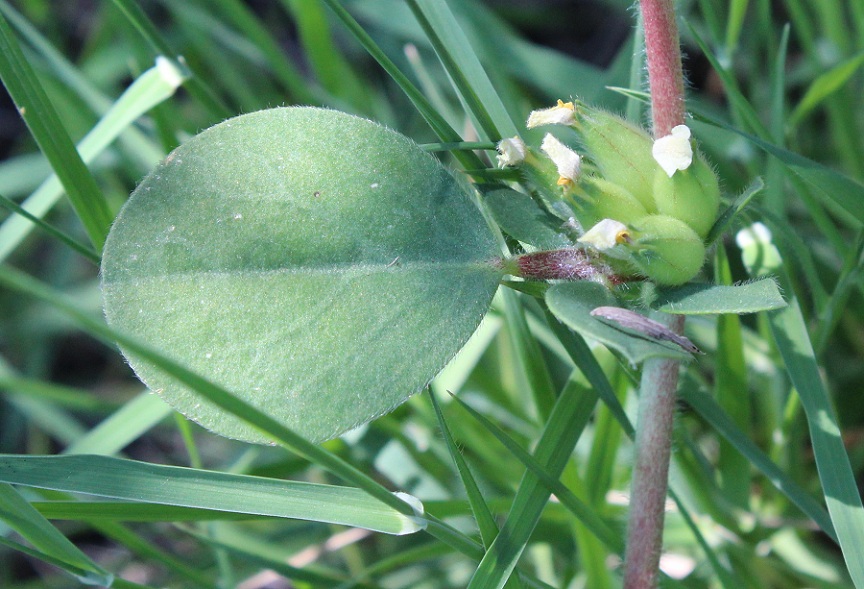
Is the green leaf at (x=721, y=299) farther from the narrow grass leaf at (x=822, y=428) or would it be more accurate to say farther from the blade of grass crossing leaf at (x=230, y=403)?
the blade of grass crossing leaf at (x=230, y=403)

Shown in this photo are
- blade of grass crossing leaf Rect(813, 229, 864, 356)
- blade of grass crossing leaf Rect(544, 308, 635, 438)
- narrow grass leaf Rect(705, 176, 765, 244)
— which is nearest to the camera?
narrow grass leaf Rect(705, 176, 765, 244)

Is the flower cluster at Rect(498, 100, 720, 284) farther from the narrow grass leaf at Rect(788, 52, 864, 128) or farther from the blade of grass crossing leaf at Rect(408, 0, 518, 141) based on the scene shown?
the narrow grass leaf at Rect(788, 52, 864, 128)

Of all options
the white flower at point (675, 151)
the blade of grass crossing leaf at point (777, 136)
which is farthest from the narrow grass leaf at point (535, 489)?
the blade of grass crossing leaf at point (777, 136)

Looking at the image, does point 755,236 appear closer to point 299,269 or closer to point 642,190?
point 642,190

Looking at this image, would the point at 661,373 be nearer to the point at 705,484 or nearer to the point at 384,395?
the point at 384,395

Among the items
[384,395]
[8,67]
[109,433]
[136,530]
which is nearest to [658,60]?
[384,395]

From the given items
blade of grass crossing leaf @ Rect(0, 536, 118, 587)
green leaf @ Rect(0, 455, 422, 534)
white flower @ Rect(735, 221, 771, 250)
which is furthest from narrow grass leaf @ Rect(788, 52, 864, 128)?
blade of grass crossing leaf @ Rect(0, 536, 118, 587)

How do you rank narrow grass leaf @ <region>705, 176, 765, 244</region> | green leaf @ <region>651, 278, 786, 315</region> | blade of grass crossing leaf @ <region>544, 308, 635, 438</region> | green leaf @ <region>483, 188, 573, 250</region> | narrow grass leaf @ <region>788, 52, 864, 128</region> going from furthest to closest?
narrow grass leaf @ <region>788, 52, 864, 128</region> → blade of grass crossing leaf @ <region>544, 308, 635, 438</region> → green leaf @ <region>483, 188, 573, 250</region> → narrow grass leaf @ <region>705, 176, 765, 244</region> → green leaf @ <region>651, 278, 786, 315</region>
